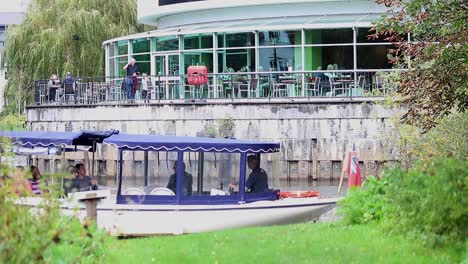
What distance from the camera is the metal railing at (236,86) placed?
43.1 m

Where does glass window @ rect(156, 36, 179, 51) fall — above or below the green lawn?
above

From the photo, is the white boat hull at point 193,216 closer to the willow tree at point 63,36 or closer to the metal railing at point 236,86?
the metal railing at point 236,86

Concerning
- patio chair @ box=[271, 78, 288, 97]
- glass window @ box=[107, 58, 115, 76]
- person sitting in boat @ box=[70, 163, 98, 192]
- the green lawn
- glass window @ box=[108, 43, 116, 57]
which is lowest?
the green lawn

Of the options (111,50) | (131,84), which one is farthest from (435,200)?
(111,50)

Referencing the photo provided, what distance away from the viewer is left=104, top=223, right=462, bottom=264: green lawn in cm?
1344

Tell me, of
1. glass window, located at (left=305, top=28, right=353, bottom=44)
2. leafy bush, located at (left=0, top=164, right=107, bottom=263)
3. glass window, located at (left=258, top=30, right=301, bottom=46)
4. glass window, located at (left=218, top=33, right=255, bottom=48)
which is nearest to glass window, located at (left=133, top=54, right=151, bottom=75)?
glass window, located at (left=218, top=33, right=255, bottom=48)

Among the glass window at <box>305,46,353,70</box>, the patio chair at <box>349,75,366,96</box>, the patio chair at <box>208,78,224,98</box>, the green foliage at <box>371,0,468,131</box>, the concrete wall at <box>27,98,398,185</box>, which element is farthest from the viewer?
the glass window at <box>305,46,353,70</box>

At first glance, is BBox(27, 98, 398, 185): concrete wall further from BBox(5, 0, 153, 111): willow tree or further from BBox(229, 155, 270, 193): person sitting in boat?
BBox(229, 155, 270, 193): person sitting in boat

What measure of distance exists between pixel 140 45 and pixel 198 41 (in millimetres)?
3755

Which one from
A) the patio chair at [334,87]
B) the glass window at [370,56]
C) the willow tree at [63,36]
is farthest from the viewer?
the willow tree at [63,36]

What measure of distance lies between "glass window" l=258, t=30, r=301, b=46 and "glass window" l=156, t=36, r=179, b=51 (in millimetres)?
4555

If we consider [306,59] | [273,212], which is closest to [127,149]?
[273,212]

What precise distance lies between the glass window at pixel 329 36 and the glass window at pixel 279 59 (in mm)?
835

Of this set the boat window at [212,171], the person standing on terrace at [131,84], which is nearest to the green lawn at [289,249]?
the boat window at [212,171]
